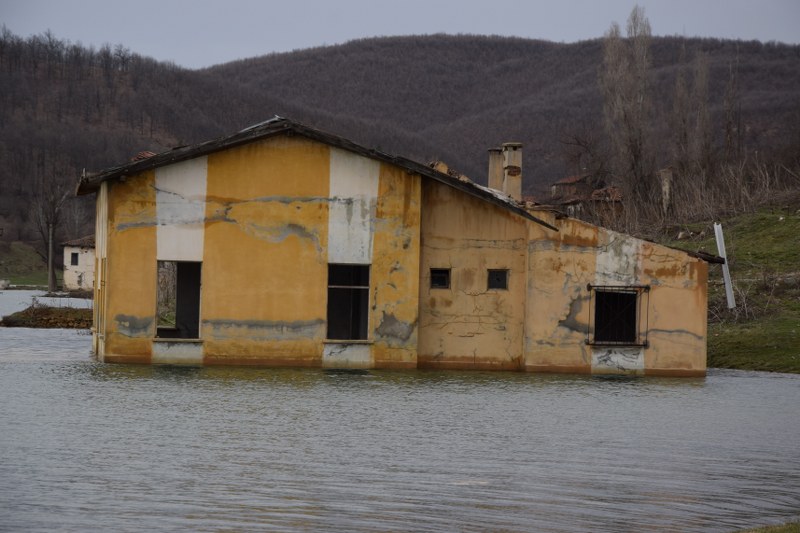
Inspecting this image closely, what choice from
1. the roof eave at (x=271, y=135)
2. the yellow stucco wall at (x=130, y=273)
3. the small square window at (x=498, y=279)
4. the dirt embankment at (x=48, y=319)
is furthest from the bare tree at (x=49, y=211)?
the small square window at (x=498, y=279)

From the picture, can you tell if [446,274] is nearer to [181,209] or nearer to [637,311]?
[637,311]

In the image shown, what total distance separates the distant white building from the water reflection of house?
34788 millimetres

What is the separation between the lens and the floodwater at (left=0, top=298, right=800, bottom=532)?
10.7m

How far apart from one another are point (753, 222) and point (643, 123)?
18.5 m

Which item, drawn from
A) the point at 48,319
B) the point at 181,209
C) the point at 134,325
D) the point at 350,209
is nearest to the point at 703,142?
the point at 48,319

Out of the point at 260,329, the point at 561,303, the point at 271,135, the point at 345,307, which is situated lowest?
the point at 260,329

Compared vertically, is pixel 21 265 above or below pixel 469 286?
above

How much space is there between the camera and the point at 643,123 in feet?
205

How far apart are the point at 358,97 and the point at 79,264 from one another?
7620 cm

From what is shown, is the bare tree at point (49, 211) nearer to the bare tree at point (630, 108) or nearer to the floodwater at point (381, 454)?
the bare tree at point (630, 108)

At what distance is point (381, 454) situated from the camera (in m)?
14.1

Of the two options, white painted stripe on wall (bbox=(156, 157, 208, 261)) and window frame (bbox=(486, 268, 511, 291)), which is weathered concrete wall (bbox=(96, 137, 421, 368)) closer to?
white painted stripe on wall (bbox=(156, 157, 208, 261))

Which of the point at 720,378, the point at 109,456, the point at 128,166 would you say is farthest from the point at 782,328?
the point at 109,456

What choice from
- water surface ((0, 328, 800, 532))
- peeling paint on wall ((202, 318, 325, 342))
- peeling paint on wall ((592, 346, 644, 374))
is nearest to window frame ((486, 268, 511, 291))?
peeling paint on wall ((592, 346, 644, 374))
